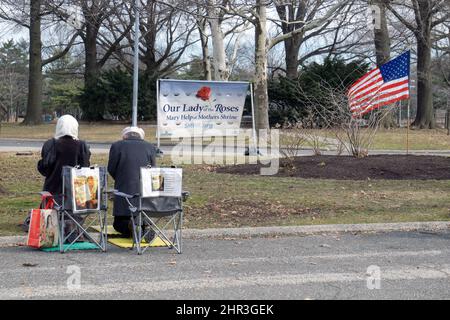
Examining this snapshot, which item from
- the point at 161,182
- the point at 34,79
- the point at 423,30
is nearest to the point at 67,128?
the point at 161,182

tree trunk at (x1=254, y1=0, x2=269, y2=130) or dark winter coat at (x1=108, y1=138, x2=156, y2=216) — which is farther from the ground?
tree trunk at (x1=254, y1=0, x2=269, y2=130)

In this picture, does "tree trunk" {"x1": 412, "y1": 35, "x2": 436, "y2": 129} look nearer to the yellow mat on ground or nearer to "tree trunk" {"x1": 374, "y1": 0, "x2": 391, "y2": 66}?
"tree trunk" {"x1": 374, "y1": 0, "x2": 391, "y2": 66}

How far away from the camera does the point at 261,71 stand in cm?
2631

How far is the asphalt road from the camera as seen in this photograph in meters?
5.62

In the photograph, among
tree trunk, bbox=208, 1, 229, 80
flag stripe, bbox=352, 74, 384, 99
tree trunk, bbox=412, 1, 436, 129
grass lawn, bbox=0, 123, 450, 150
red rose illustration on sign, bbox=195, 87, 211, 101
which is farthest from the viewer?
tree trunk, bbox=412, 1, 436, 129

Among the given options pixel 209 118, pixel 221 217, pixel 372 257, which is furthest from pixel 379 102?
pixel 372 257

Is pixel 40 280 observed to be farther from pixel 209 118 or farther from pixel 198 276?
pixel 209 118

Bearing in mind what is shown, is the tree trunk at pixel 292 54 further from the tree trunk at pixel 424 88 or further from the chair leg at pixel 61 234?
the chair leg at pixel 61 234

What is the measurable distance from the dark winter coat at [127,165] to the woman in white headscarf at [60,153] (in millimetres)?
415

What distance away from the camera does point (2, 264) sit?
21.9 feet

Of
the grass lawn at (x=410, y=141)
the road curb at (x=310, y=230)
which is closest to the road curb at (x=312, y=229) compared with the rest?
the road curb at (x=310, y=230)

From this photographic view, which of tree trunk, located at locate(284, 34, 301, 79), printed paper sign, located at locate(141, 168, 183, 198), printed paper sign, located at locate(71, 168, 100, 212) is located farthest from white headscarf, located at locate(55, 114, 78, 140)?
tree trunk, located at locate(284, 34, 301, 79)

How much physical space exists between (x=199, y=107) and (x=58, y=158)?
13.2 metres

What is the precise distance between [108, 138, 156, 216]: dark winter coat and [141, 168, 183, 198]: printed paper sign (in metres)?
0.56
